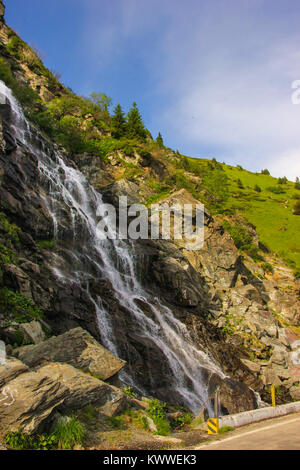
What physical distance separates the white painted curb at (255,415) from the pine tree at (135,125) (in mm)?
46607

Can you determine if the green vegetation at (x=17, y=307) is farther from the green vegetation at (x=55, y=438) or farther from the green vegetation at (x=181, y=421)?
the green vegetation at (x=181, y=421)

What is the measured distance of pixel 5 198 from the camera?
67.7 feet

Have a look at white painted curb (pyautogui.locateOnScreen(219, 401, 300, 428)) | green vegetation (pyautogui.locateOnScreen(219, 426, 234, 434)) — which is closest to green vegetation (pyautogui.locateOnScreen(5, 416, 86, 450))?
green vegetation (pyautogui.locateOnScreen(219, 426, 234, 434))

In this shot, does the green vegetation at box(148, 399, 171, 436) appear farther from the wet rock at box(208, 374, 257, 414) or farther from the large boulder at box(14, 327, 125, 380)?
the wet rock at box(208, 374, 257, 414)

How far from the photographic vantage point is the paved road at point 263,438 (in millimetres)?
8391

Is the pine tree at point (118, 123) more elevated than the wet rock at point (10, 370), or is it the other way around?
the pine tree at point (118, 123)

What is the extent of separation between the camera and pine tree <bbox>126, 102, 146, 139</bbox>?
53438 mm

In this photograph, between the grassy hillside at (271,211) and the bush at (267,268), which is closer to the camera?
the bush at (267,268)

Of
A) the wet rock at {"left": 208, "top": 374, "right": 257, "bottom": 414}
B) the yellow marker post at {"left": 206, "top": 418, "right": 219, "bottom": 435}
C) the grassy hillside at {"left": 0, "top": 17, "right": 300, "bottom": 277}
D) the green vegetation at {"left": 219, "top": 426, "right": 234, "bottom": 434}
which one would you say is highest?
the grassy hillside at {"left": 0, "top": 17, "right": 300, "bottom": 277}

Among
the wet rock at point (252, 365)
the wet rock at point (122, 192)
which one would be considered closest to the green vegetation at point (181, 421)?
the wet rock at point (252, 365)

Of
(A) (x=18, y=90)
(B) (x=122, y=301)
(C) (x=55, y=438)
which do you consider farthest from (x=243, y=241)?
(C) (x=55, y=438)

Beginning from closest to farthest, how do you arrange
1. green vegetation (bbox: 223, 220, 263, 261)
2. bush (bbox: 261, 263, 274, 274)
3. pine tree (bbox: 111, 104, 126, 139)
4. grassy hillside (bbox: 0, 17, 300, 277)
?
1. grassy hillside (bbox: 0, 17, 300, 277)
2. bush (bbox: 261, 263, 274, 274)
3. green vegetation (bbox: 223, 220, 263, 261)
4. pine tree (bbox: 111, 104, 126, 139)

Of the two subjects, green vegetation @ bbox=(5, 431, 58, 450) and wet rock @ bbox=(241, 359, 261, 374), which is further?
wet rock @ bbox=(241, 359, 261, 374)

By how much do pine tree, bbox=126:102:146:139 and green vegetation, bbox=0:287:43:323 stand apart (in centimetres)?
4278
